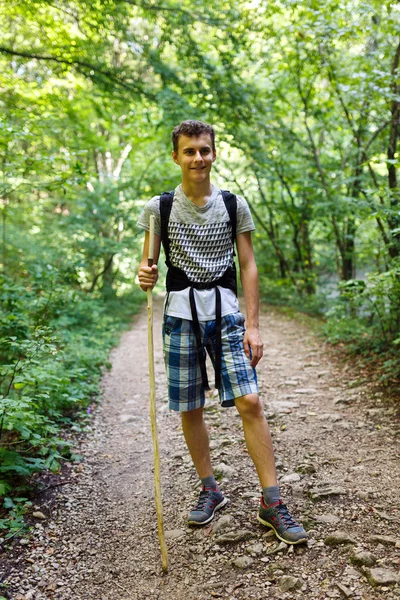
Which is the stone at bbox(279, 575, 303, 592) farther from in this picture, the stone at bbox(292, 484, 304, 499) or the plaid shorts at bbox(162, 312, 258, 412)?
the plaid shorts at bbox(162, 312, 258, 412)

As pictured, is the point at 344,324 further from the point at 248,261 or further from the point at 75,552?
the point at 75,552

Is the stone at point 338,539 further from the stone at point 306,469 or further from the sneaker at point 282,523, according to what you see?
the stone at point 306,469

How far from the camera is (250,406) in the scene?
2.54 meters

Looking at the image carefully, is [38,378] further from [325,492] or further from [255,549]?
[325,492]

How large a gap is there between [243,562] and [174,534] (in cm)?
54

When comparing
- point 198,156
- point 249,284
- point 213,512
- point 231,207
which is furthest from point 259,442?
point 198,156

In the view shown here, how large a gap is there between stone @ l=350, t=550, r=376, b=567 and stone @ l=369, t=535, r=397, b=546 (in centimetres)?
14

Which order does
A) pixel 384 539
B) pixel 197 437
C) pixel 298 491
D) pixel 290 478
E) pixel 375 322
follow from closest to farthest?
pixel 384 539, pixel 197 437, pixel 298 491, pixel 290 478, pixel 375 322

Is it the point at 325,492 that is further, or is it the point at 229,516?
the point at 325,492

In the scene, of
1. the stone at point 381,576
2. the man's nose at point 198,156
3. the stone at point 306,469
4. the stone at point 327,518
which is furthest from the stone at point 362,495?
the man's nose at point 198,156

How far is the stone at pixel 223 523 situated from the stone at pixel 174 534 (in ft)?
0.66

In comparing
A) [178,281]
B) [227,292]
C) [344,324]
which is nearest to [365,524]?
[227,292]

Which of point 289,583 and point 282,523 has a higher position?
point 282,523

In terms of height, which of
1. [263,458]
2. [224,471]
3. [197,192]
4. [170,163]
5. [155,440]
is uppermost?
[170,163]
